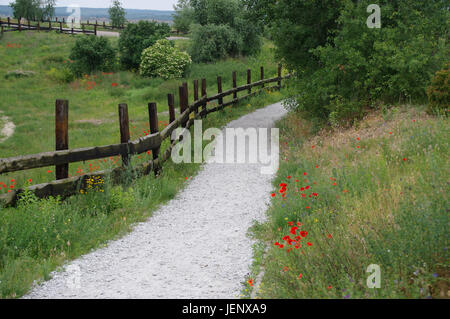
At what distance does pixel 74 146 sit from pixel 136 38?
18469 mm

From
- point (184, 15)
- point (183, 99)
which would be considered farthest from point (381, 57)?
point (184, 15)

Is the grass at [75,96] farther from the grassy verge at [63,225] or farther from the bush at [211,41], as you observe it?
the grassy verge at [63,225]

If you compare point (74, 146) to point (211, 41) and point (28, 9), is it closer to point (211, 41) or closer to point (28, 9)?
point (211, 41)

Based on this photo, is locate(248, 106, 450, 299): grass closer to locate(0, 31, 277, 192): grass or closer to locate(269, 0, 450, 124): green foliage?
locate(269, 0, 450, 124): green foliage

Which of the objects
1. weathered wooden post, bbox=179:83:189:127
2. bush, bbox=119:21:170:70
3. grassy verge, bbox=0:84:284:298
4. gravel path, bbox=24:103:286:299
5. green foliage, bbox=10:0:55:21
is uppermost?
green foliage, bbox=10:0:55:21

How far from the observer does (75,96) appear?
24672 mm

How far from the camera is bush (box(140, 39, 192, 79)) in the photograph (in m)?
27.2

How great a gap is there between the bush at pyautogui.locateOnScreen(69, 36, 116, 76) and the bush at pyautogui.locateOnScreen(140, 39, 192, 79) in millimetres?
4226

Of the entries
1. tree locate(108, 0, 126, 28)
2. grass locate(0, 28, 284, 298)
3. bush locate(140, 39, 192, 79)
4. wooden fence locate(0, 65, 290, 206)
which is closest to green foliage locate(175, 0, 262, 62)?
grass locate(0, 28, 284, 298)

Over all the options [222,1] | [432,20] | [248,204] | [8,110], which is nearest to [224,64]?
[222,1]

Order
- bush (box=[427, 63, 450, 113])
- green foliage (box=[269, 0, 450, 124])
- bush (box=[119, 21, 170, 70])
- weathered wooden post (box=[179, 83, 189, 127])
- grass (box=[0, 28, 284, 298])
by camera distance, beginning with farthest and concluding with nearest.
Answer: bush (box=[119, 21, 170, 70]), weathered wooden post (box=[179, 83, 189, 127]), green foliage (box=[269, 0, 450, 124]), bush (box=[427, 63, 450, 113]), grass (box=[0, 28, 284, 298])

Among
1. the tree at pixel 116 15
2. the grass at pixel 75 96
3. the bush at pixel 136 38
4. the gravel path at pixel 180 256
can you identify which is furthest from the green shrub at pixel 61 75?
the tree at pixel 116 15

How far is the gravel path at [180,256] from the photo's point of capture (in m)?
4.63
